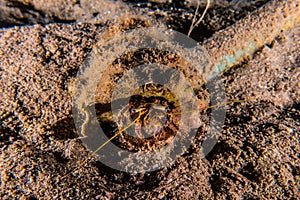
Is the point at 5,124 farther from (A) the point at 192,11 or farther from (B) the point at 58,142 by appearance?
(A) the point at 192,11

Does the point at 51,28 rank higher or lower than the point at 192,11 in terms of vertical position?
lower

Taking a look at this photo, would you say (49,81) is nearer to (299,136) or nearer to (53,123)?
(53,123)

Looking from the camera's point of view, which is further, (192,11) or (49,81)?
(192,11)

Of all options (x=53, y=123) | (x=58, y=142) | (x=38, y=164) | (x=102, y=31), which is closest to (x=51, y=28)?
(x=102, y=31)

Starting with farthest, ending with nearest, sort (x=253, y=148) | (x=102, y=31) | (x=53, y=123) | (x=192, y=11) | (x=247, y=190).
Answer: (x=192, y=11), (x=102, y=31), (x=53, y=123), (x=253, y=148), (x=247, y=190)

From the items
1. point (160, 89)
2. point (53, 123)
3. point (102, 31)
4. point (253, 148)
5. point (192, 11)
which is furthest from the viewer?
point (192, 11)

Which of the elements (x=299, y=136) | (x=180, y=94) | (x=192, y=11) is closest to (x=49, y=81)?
(x=180, y=94)

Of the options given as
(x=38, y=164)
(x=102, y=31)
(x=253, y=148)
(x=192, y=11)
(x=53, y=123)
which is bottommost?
(x=38, y=164)
